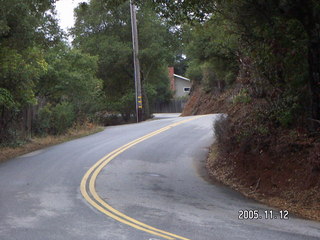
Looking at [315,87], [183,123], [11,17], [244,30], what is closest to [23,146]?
[11,17]

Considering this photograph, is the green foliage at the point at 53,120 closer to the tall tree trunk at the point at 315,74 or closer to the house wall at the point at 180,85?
the tall tree trunk at the point at 315,74

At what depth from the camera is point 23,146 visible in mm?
19875

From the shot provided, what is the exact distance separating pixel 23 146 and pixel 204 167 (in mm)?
9354

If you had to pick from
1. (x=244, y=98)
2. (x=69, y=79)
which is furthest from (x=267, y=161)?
(x=69, y=79)

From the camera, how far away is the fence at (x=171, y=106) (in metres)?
67.8

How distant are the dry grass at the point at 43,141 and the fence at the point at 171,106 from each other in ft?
135

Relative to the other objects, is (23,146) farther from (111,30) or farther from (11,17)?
(111,30)

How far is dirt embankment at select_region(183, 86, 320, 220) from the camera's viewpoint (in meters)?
10.0

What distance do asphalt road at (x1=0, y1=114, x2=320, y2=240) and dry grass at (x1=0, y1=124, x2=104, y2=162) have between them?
1.25 m

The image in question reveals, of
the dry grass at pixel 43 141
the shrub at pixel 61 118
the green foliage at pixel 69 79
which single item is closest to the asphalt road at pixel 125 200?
the dry grass at pixel 43 141

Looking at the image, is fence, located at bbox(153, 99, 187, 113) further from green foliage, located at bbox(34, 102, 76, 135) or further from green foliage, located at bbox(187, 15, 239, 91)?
green foliage, located at bbox(34, 102, 76, 135)

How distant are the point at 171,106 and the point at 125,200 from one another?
59.4m

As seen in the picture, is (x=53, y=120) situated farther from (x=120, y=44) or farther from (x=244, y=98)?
(x=120, y=44)

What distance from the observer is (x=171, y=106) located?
226 feet
